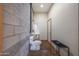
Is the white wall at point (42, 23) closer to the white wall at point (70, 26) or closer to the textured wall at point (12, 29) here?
the white wall at point (70, 26)

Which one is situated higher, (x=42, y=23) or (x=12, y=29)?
(x=42, y=23)

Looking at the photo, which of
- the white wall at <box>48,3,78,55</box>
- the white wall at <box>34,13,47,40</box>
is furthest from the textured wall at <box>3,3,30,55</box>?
the white wall at <box>34,13,47,40</box>

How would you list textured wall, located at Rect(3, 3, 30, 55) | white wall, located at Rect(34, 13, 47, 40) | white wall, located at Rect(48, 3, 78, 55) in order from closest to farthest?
textured wall, located at Rect(3, 3, 30, 55), white wall, located at Rect(48, 3, 78, 55), white wall, located at Rect(34, 13, 47, 40)

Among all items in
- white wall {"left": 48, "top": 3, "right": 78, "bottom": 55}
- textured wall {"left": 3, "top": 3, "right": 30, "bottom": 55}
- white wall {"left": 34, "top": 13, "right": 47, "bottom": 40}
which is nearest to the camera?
textured wall {"left": 3, "top": 3, "right": 30, "bottom": 55}

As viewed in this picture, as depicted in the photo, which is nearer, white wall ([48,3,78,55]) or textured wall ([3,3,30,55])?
textured wall ([3,3,30,55])

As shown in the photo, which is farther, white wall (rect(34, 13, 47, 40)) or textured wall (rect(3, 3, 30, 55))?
white wall (rect(34, 13, 47, 40))

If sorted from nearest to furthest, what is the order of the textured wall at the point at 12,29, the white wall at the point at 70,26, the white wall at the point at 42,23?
the textured wall at the point at 12,29
the white wall at the point at 70,26
the white wall at the point at 42,23

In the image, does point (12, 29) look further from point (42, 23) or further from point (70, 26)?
point (42, 23)

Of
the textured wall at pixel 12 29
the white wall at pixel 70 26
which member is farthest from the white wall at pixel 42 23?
the textured wall at pixel 12 29

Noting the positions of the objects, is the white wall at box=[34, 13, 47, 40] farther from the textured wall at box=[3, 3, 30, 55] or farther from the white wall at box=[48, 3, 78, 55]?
the textured wall at box=[3, 3, 30, 55]

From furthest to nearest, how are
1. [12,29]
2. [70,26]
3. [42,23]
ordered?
[42,23] → [70,26] → [12,29]

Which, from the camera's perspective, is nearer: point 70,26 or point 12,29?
point 12,29

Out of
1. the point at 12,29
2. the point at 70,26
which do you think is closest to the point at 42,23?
the point at 70,26

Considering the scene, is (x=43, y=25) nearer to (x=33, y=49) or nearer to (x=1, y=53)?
(x=33, y=49)
